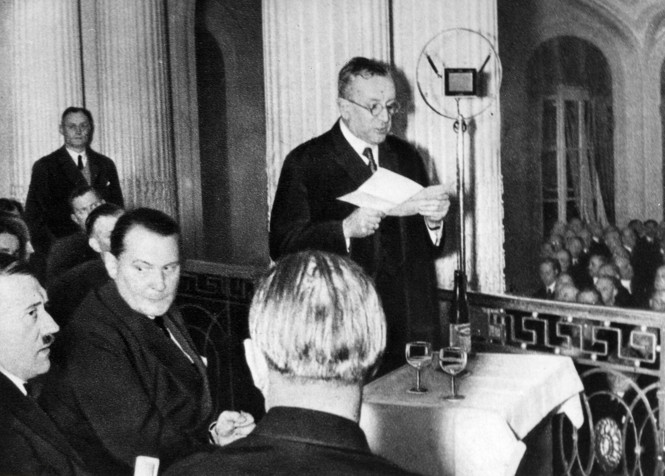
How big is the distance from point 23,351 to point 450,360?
1.12 metres

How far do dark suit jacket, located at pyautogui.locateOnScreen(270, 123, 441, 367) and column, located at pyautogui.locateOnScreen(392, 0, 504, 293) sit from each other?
539 mm

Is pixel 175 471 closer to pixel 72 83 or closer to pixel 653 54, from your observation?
pixel 72 83

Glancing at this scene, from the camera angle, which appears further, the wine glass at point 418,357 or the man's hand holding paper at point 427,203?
the man's hand holding paper at point 427,203

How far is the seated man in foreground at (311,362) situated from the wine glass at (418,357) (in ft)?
3.63

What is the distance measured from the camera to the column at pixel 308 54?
154 inches

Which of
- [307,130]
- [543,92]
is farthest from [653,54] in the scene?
[307,130]

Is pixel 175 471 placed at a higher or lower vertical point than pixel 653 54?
lower

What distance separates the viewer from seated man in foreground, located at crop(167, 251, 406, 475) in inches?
45.2

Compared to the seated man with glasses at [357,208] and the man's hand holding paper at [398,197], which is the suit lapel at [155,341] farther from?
the seated man with glasses at [357,208]

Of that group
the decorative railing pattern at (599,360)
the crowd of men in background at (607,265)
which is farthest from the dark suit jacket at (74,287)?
the crowd of men in background at (607,265)

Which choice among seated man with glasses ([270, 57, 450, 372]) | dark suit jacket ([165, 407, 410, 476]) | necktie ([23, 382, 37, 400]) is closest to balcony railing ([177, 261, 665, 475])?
seated man with glasses ([270, 57, 450, 372])

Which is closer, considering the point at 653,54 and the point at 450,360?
the point at 450,360

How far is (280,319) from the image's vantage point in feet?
3.97

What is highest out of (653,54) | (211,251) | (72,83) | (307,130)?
(653,54)
